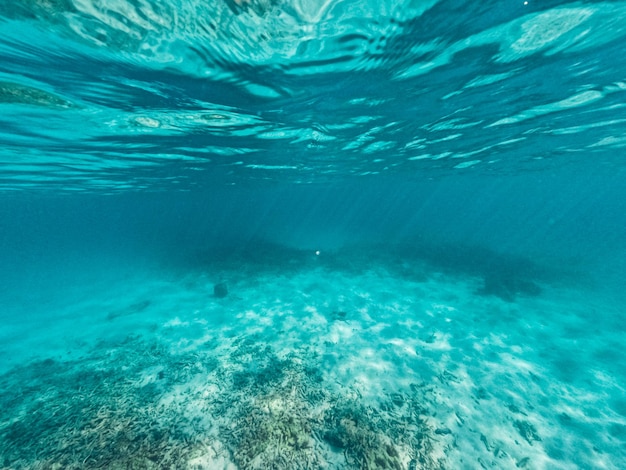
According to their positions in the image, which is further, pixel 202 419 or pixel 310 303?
pixel 310 303

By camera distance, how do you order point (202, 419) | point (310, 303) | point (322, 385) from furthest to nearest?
1. point (310, 303)
2. point (322, 385)
3. point (202, 419)

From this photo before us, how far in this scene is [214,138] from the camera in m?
14.1

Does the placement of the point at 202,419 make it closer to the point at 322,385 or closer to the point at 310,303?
the point at 322,385

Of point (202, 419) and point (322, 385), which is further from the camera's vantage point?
point (322, 385)

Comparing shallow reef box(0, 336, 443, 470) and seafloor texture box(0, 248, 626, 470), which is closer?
shallow reef box(0, 336, 443, 470)

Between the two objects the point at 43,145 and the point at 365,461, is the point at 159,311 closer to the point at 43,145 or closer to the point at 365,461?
the point at 43,145

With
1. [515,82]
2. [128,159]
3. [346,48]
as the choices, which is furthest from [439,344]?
[128,159]

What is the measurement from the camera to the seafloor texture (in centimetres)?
624

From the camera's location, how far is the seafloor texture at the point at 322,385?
20.5ft

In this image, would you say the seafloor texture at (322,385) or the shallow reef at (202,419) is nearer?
the shallow reef at (202,419)

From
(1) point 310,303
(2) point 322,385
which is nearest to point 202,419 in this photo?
(2) point 322,385

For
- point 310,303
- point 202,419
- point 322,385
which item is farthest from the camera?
point 310,303

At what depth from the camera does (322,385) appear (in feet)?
28.3

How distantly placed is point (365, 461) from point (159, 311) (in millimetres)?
14134
